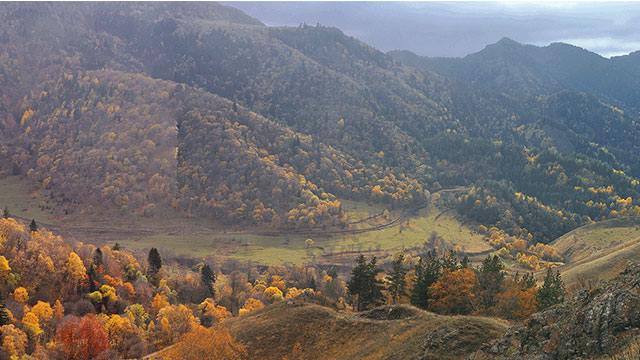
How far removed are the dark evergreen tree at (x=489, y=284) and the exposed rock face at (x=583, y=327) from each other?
52.3 m

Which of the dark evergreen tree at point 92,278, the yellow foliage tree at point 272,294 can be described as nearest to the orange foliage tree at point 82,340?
the dark evergreen tree at point 92,278

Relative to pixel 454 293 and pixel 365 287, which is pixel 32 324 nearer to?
pixel 365 287

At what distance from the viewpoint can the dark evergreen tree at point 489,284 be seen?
10308 cm

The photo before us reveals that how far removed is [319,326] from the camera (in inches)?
3615

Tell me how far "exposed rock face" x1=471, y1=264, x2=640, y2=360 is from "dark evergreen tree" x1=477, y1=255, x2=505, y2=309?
172 feet

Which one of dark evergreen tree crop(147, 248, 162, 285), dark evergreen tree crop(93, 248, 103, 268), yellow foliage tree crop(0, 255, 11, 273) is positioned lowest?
dark evergreen tree crop(147, 248, 162, 285)

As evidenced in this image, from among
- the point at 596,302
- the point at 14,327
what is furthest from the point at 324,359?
A: the point at 14,327

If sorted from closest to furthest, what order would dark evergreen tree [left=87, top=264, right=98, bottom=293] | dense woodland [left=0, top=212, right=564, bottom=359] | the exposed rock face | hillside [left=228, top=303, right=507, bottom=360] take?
the exposed rock face
hillside [left=228, top=303, right=507, bottom=360]
dense woodland [left=0, top=212, right=564, bottom=359]
dark evergreen tree [left=87, top=264, right=98, bottom=293]

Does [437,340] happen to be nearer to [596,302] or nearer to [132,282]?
[596,302]

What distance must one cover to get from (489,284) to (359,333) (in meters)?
36.8

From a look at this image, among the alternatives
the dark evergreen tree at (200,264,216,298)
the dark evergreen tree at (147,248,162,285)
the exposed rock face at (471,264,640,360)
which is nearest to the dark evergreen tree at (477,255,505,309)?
the exposed rock face at (471,264,640,360)

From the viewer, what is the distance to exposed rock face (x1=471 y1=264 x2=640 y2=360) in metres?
37.3

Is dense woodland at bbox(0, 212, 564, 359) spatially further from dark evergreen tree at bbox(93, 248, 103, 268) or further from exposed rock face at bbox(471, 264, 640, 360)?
exposed rock face at bbox(471, 264, 640, 360)

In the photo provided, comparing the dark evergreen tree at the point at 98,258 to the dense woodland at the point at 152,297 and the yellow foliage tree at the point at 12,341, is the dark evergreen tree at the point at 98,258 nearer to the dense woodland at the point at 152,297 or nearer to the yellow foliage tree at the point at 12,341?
the dense woodland at the point at 152,297
